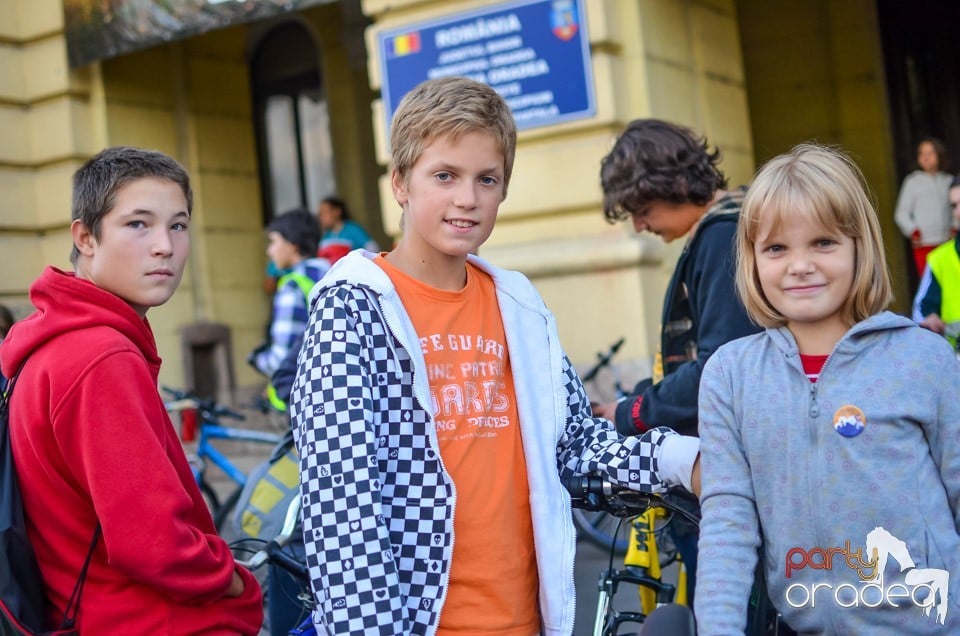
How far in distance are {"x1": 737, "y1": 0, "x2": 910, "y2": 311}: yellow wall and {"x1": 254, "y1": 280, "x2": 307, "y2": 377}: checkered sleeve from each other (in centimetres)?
496

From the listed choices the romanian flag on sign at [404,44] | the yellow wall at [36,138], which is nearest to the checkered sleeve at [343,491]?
the romanian flag on sign at [404,44]

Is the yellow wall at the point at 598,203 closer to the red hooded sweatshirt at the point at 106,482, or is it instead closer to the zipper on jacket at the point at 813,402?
the zipper on jacket at the point at 813,402

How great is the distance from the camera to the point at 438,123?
7.43 ft

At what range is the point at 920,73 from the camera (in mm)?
10195

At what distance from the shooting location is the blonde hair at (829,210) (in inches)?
85.0

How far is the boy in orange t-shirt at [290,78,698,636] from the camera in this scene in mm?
2066

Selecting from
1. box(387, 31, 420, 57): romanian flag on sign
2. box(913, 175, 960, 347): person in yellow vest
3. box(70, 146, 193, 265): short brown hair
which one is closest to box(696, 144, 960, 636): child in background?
box(70, 146, 193, 265): short brown hair

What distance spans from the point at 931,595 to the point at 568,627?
0.66 meters

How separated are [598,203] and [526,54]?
3.18 ft

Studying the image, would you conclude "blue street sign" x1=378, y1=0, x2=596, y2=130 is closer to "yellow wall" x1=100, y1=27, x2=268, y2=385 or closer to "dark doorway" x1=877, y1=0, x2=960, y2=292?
"yellow wall" x1=100, y1=27, x2=268, y2=385

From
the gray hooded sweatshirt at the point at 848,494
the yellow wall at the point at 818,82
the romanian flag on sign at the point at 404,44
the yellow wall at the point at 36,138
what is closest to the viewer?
the gray hooded sweatshirt at the point at 848,494

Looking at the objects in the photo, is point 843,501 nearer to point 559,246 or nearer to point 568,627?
point 568,627

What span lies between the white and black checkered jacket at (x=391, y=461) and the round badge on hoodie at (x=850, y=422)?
0.46m

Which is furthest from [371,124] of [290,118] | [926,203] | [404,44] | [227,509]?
[227,509]
